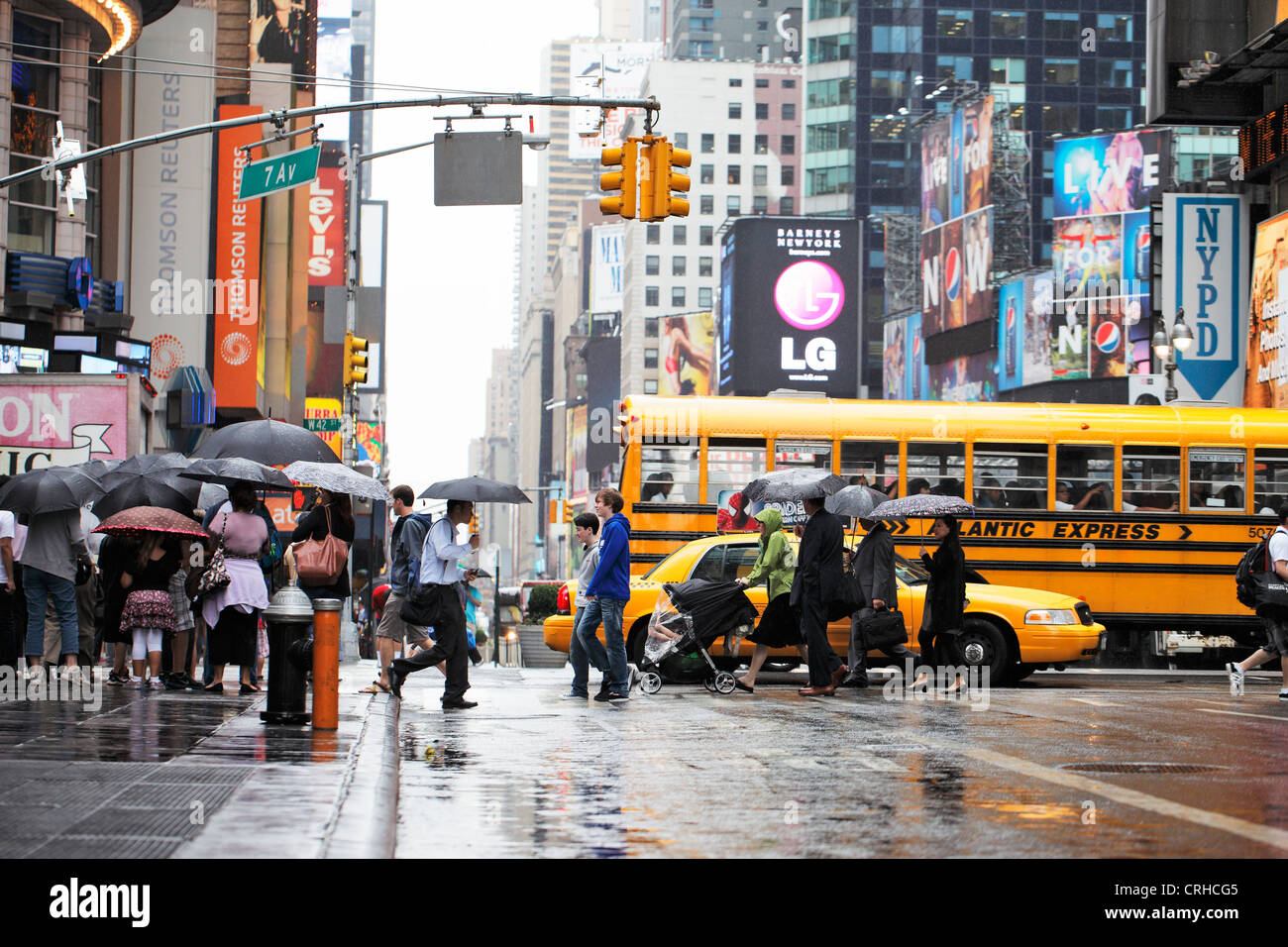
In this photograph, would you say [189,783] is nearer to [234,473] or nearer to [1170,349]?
[234,473]

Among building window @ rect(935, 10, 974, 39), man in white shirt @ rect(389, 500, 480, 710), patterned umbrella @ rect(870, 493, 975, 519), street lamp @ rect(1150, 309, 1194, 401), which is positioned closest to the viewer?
man in white shirt @ rect(389, 500, 480, 710)

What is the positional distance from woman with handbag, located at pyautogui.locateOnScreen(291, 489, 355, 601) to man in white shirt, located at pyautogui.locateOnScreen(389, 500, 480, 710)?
0.70m

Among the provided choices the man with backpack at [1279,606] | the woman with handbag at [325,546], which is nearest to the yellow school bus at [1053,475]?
the man with backpack at [1279,606]

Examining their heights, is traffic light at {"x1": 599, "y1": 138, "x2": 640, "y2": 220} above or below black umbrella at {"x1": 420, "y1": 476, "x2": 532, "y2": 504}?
above

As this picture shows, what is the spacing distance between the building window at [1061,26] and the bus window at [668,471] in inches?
4151

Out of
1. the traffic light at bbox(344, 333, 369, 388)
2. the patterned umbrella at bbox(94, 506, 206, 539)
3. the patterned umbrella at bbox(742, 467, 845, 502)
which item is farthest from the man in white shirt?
the traffic light at bbox(344, 333, 369, 388)

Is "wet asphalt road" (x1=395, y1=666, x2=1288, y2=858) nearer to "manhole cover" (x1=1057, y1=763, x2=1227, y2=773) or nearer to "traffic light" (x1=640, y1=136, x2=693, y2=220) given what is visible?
"manhole cover" (x1=1057, y1=763, x2=1227, y2=773)

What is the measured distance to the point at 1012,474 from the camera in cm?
2014

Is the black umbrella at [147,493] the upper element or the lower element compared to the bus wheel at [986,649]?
upper

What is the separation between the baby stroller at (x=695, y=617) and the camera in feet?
49.0

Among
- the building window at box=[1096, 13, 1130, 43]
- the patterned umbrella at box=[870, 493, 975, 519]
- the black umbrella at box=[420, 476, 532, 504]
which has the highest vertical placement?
the building window at box=[1096, 13, 1130, 43]

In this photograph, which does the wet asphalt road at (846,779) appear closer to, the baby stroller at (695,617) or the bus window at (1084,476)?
the baby stroller at (695,617)

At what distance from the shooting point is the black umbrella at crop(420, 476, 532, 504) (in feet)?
44.3

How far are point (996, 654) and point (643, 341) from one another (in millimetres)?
126299
